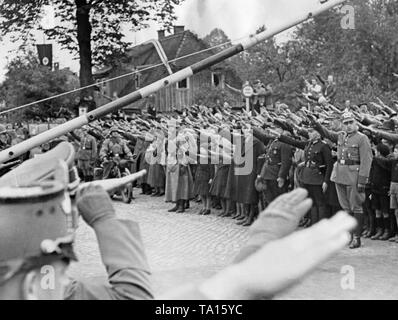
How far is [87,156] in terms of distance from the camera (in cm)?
1869

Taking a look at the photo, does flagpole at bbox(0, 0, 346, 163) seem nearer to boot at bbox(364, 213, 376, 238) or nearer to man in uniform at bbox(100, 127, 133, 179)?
boot at bbox(364, 213, 376, 238)

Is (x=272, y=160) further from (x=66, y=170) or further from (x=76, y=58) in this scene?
(x=76, y=58)

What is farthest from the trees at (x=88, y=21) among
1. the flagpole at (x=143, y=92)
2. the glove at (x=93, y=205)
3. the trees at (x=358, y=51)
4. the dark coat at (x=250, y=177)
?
the glove at (x=93, y=205)

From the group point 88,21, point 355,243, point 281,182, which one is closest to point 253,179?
point 281,182

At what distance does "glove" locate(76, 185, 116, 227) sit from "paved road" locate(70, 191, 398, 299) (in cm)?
439

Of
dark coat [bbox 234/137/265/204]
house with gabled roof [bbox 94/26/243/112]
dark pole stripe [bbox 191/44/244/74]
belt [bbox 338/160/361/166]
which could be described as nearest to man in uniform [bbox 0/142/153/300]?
dark pole stripe [bbox 191/44/244/74]

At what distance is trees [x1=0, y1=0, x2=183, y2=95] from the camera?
21.5 m

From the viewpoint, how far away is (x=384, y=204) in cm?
1045

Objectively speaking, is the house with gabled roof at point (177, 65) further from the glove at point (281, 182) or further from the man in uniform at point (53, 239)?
the man in uniform at point (53, 239)

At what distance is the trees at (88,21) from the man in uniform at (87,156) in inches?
161

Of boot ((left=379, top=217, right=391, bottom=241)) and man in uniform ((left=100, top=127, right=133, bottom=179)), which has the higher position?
man in uniform ((left=100, top=127, right=133, bottom=179))

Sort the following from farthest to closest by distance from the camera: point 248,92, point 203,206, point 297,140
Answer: point 248,92 → point 203,206 → point 297,140

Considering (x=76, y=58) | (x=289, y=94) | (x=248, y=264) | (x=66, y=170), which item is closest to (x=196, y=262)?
(x=66, y=170)

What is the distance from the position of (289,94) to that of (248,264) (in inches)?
944
